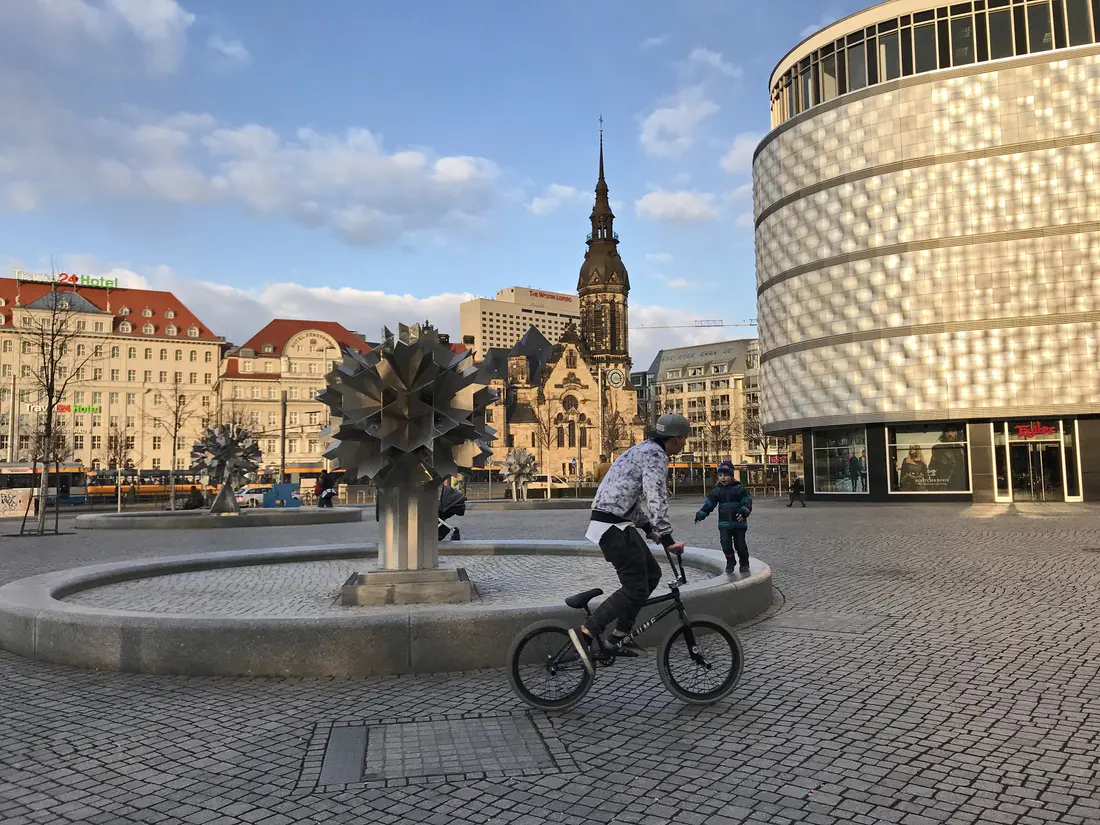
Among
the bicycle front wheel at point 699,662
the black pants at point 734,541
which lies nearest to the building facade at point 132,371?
the black pants at point 734,541

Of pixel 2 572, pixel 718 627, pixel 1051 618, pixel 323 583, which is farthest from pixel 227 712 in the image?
pixel 2 572

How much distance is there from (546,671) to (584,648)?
28 centimetres

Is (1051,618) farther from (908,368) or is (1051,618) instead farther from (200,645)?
(908,368)

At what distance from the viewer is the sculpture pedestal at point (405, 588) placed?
7.89 meters

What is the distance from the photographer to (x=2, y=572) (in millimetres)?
13125

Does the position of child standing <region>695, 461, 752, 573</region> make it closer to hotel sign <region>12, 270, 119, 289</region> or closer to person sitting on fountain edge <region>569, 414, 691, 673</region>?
person sitting on fountain edge <region>569, 414, 691, 673</region>

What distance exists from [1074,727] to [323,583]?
7650 millimetres

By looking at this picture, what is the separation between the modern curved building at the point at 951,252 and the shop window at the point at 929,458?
7cm

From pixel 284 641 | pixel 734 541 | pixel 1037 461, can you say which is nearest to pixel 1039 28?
pixel 1037 461

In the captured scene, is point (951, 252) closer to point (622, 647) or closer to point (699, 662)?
point (699, 662)

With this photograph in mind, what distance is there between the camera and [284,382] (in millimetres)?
93625

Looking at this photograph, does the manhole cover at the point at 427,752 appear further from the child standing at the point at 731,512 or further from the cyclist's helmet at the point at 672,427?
the child standing at the point at 731,512

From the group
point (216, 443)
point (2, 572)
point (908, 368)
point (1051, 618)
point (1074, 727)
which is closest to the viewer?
point (1074, 727)

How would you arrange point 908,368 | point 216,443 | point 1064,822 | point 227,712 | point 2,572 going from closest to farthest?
1. point 1064,822
2. point 227,712
3. point 2,572
4. point 216,443
5. point 908,368
